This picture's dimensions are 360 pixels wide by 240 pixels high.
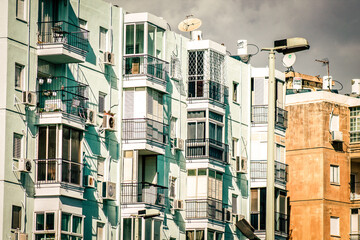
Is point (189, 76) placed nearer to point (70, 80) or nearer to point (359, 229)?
point (70, 80)

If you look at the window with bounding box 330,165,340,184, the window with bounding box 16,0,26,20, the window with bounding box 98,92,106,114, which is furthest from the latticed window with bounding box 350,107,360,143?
the window with bounding box 16,0,26,20

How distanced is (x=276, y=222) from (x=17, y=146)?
2345 centimetres

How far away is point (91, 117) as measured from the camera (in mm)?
45906

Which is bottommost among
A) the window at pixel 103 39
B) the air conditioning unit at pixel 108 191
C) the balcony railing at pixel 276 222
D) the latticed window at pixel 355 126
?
the balcony railing at pixel 276 222

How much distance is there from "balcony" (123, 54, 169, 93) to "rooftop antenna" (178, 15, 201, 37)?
658 cm

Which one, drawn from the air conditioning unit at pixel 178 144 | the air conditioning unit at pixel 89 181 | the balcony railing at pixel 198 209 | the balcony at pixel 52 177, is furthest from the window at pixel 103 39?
the balcony railing at pixel 198 209

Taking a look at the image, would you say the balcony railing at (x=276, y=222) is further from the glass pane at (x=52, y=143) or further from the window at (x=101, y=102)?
the glass pane at (x=52, y=143)

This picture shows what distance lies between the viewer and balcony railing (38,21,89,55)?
142ft

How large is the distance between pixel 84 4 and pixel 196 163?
11.7 metres

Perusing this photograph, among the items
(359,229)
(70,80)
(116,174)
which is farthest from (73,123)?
(359,229)

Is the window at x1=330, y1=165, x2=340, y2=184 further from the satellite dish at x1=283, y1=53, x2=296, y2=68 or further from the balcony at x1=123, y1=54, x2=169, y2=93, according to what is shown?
the balcony at x1=123, y1=54, x2=169, y2=93

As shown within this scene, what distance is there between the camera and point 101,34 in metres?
48.1

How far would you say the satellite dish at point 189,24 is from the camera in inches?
2218

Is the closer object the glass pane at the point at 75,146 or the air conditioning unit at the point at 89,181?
the glass pane at the point at 75,146
